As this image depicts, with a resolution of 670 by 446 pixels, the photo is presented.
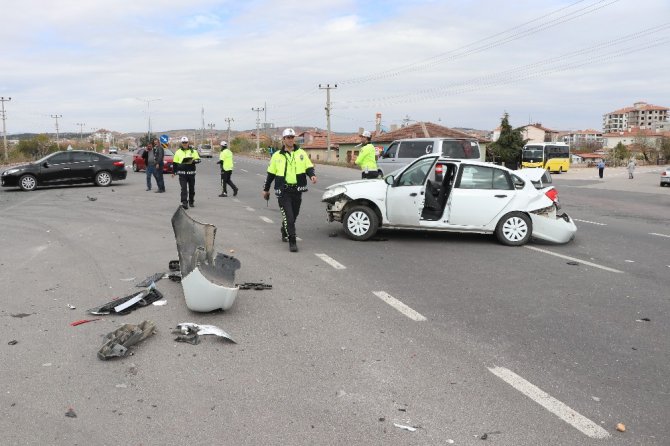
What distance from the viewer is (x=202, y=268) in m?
6.34

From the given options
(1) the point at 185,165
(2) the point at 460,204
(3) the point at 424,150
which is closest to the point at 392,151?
(3) the point at 424,150

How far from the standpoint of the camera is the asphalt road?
142 inches

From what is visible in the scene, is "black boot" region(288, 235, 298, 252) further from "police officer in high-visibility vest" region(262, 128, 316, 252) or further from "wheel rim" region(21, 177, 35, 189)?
"wheel rim" region(21, 177, 35, 189)

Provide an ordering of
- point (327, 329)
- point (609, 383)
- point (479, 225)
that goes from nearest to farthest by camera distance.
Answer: point (609, 383)
point (327, 329)
point (479, 225)

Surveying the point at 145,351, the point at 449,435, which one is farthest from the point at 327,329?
the point at 449,435

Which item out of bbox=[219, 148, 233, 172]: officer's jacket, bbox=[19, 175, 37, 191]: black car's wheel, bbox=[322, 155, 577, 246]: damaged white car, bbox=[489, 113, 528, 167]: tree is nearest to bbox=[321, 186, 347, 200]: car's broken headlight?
bbox=[322, 155, 577, 246]: damaged white car

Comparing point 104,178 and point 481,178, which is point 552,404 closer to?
point 481,178

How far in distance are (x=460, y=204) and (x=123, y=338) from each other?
668 centimetres

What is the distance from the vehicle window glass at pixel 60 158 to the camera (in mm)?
21969

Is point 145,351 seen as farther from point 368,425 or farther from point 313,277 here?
point 313,277

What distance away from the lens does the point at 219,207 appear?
15.7 metres

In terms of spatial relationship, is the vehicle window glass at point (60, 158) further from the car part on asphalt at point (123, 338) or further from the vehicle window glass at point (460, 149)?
the car part on asphalt at point (123, 338)

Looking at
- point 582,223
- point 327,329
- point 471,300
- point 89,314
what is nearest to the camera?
point 327,329

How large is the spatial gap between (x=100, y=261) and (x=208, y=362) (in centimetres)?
454
